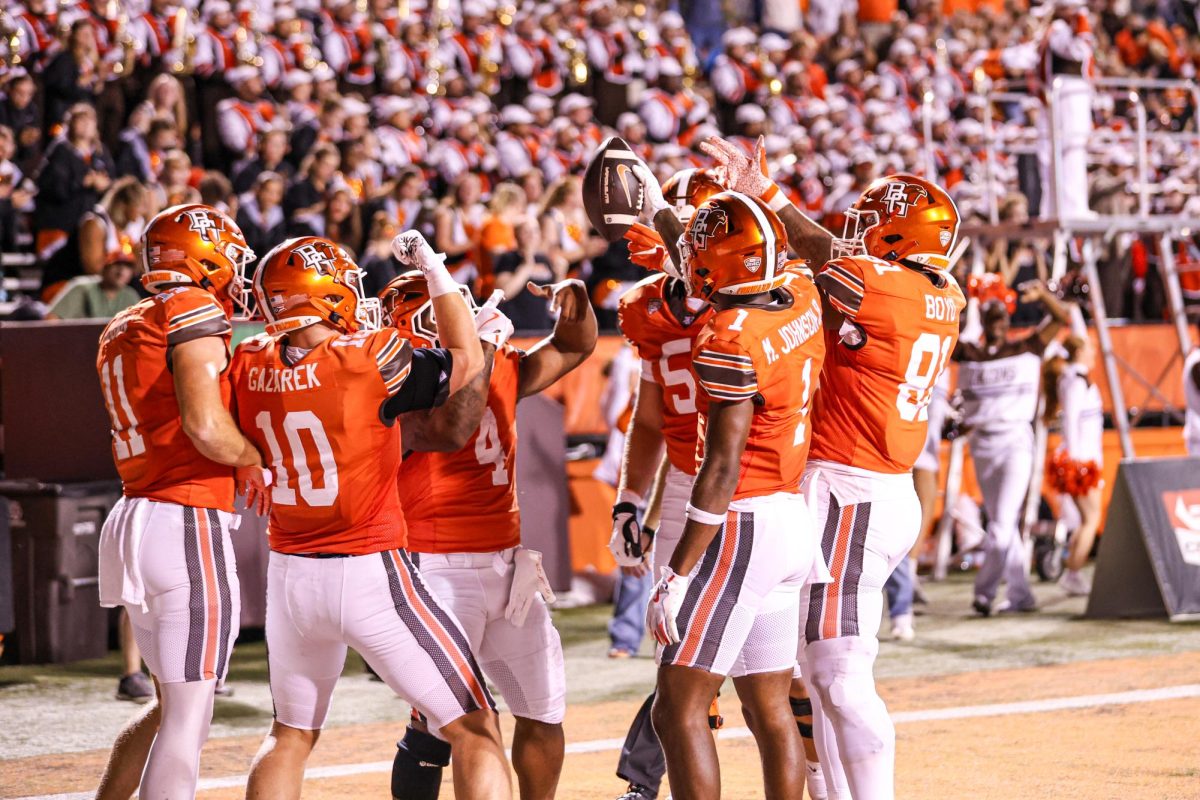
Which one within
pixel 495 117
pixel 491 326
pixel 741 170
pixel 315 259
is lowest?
pixel 491 326

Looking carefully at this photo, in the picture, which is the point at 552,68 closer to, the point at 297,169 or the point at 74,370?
the point at 297,169

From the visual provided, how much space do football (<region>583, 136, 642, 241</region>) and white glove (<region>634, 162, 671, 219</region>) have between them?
0.7 inches

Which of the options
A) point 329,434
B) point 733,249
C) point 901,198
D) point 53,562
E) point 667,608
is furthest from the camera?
point 53,562

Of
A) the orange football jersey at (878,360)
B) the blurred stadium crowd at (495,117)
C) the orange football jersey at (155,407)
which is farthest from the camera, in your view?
the blurred stadium crowd at (495,117)

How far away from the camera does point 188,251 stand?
5.26 meters

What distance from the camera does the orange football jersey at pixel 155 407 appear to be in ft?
16.9

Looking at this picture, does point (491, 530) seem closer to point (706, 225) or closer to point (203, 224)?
point (706, 225)

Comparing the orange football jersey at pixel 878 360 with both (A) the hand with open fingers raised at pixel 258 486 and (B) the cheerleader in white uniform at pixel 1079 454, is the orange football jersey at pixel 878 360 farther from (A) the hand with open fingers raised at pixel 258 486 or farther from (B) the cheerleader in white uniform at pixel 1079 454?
(B) the cheerleader in white uniform at pixel 1079 454

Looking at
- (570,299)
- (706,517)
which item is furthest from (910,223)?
(706,517)

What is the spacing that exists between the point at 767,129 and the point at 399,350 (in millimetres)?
15795

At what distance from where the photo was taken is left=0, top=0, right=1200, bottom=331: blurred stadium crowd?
13.0 meters

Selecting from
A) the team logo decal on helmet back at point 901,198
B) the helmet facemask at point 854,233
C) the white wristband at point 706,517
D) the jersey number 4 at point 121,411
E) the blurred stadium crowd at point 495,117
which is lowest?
the white wristband at point 706,517

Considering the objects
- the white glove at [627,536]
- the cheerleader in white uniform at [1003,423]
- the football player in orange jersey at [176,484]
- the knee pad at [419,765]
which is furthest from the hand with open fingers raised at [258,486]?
the cheerleader in white uniform at [1003,423]

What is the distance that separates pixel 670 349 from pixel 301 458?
5.40 feet
